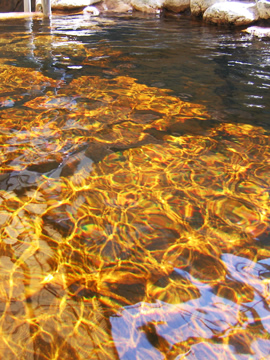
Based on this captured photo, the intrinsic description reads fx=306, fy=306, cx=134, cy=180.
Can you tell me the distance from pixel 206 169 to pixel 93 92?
236 cm

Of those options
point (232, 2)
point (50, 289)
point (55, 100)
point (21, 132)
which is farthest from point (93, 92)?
point (232, 2)

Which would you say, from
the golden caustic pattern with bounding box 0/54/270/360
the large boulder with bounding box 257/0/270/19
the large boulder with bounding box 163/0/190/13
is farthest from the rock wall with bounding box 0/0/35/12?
the golden caustic pattern with bounding box 0/54/270/360

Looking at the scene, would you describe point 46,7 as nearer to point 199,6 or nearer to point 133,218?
point 199,6

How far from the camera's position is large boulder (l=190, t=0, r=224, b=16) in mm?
12008

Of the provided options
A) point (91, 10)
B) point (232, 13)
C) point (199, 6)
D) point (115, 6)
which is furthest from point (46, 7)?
point (232, 13)

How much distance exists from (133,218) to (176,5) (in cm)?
1382

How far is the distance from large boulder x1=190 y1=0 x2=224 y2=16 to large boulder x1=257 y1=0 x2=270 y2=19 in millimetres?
2193

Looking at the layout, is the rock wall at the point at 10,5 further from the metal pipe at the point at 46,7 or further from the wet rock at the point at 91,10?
the metal pipe at the point at 46,7

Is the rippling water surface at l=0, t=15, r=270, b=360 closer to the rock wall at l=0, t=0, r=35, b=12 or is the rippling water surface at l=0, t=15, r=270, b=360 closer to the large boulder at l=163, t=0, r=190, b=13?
the large boulder at l=163, t=0, r=190, b=13

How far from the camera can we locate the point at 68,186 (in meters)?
2.52

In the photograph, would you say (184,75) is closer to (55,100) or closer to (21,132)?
(55,100)

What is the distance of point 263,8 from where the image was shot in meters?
10.2

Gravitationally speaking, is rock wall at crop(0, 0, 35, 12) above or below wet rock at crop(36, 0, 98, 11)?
above

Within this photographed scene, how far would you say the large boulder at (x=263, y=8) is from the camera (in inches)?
395
